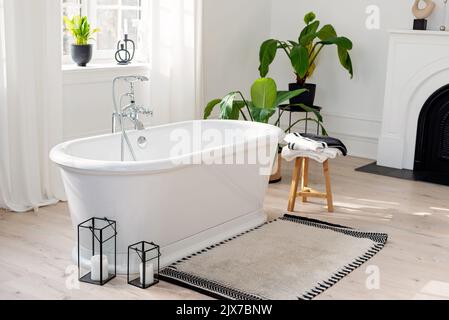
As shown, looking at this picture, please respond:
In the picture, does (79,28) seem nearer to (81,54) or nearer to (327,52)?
(81,54)

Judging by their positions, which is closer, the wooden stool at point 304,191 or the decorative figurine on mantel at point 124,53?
the wooden stool at point 304,191

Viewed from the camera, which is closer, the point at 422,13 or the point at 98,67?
the point at 98,67

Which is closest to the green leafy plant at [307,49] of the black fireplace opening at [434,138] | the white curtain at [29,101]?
the black fireplace opening at [434,138]

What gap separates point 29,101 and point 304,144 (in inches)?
72.7

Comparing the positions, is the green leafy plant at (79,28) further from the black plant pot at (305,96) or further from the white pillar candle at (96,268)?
the white pillar candle at (96,268)

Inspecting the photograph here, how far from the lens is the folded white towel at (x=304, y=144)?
14.3 feet

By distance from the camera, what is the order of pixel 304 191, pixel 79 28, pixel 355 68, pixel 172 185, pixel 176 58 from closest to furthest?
pixel 172 185 < pixel 304 191 < pixel 79 28 < pixel 176 58 < pixel 355 68

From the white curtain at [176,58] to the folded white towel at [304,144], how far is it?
1360 mm

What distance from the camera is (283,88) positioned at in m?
6.77

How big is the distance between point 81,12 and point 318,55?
2423 mm

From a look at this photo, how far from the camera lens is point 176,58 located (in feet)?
17.8

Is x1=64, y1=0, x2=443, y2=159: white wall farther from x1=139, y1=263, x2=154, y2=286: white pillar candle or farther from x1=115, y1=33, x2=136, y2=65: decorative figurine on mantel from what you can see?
x1=139, y1=263, x2=154, y2=286: white pillar candle

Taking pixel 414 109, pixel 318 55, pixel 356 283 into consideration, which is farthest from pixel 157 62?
pixel 356 283

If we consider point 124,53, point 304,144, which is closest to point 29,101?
point 124,53
